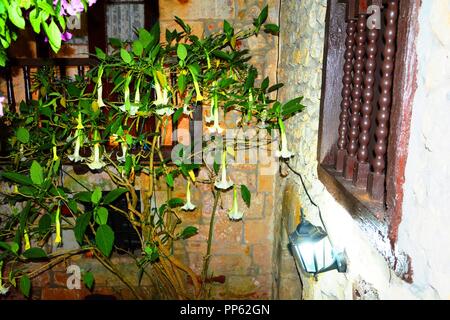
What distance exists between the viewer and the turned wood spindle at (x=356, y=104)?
1.67m

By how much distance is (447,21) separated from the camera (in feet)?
3.12

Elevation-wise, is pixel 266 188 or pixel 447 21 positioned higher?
pixel 447 21

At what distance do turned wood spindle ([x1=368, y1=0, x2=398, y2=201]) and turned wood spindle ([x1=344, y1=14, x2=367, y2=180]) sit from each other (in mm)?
276

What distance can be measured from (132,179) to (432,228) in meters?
2.43

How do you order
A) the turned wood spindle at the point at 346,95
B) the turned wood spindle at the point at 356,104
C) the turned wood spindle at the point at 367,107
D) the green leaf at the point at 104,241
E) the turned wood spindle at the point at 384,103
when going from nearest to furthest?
the turned wood spindle at the point at 384,103
the turned wood spindle at the point at 367,107
the turned wood spindle at the point at 356,104
the turned wood spindle at the point at 346,95
the green leaf at the point at 104,241

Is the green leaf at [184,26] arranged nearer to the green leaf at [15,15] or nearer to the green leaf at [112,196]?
the green leaf at [112,196]

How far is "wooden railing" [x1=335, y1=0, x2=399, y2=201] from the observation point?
4.38ft

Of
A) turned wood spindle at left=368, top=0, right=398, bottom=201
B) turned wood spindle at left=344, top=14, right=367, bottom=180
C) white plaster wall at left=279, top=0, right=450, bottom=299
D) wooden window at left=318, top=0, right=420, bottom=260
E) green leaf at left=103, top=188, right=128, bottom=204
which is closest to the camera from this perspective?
white plaster wall at left=279, top=0, right=450, bottom=299

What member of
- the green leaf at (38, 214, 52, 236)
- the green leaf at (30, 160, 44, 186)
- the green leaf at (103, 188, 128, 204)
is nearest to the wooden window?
the green leaf at (103, 188, 128, 204)

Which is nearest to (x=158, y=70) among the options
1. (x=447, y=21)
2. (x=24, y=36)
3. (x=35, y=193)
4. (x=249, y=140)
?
(x=35, y=193)

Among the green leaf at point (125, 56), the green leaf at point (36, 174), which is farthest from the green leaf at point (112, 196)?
the green leaf at point (125, 56)

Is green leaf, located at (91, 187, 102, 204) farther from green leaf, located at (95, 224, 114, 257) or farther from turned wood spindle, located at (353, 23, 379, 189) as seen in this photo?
turned wood spindle, located at (353, 23, 379, 189)

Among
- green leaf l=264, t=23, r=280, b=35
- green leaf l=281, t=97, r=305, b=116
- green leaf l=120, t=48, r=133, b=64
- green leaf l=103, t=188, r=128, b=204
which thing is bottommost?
green leaf l=103, t=188, r=128, b=204
